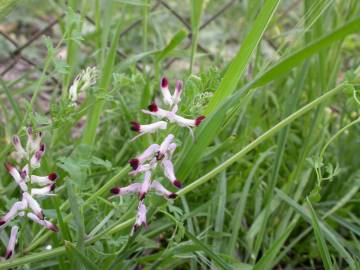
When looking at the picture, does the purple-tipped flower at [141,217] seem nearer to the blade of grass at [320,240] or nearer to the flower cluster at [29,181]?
the flower cluster at [29,181]

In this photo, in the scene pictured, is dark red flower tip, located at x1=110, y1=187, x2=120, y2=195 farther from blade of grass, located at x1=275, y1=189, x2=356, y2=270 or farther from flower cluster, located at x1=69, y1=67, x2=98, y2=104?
blade of grass, located at x1=275, y1=189, x2=356, y2=270

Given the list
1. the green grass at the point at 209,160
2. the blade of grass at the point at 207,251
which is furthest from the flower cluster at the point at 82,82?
the blade of grass at the point at 207,251

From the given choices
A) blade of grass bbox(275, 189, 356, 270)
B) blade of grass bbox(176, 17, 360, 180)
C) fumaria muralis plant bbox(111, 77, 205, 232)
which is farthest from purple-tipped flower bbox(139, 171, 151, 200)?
blade of grass bbox(275, 189, 356, 270)

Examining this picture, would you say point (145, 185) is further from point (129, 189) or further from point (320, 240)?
point (320, 240)

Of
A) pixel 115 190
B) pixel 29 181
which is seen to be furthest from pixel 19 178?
pixel 115 190

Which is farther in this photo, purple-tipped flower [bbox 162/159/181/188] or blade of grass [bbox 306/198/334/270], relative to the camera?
blade of grass [bbox 306/198/334/270]

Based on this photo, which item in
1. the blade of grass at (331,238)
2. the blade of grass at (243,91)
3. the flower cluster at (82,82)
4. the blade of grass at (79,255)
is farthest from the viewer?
the blade of grass at (331,238)

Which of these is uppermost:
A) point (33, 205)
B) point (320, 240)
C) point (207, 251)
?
point (33, 205)

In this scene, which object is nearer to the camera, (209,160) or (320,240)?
(320,240)

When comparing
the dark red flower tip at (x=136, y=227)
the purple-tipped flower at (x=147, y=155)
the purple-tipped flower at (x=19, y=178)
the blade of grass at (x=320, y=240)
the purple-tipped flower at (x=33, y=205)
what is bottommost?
the blade of grass at (x=320, y=240)
